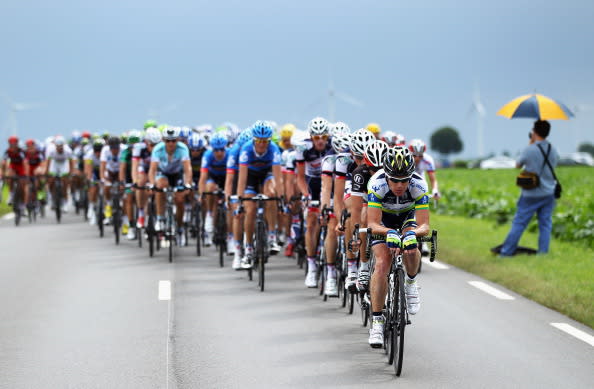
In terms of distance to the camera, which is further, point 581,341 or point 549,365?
point 581,341

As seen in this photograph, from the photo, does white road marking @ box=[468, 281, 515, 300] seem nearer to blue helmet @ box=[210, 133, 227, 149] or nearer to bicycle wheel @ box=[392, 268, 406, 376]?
bicycle wheel @ box=[392, 268, 406, 376]

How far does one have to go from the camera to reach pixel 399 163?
717cm

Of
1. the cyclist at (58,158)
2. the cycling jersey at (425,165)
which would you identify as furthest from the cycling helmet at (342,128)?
the cyclist at (58,158)

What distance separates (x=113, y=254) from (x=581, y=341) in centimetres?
943

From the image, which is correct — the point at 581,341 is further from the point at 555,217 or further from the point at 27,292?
the point at 555,217

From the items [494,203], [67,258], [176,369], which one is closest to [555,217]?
[494,203]

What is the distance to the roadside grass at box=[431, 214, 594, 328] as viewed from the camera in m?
10.5

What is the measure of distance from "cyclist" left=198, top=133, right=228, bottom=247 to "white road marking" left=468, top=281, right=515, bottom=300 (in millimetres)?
4352

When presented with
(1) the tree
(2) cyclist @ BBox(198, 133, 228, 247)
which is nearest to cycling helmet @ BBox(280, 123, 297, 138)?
(2) cyclist @ BBox(198, 133, 228, 247)

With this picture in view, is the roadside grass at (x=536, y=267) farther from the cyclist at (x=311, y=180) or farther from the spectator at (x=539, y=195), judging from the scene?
the cyclist at (x=311, y=180)

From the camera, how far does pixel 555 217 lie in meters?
17.7

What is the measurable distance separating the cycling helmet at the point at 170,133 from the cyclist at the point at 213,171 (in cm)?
55

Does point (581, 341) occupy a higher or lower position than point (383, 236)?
lower

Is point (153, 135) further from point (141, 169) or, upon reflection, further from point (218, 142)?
point (218, 142)
